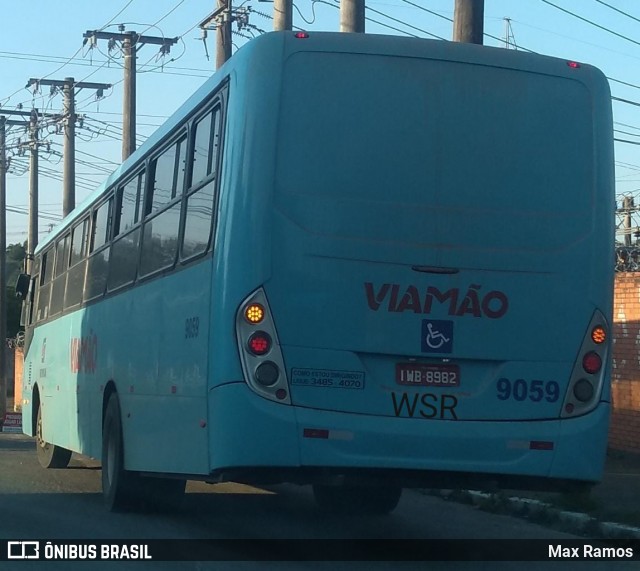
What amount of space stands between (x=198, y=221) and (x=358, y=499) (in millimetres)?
3857

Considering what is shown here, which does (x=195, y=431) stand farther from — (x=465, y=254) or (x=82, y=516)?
(x=82, y=516)

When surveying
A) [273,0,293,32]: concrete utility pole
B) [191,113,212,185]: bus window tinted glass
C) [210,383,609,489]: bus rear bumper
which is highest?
[273,0,293,32]: concrete utility pole

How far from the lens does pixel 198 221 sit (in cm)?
894

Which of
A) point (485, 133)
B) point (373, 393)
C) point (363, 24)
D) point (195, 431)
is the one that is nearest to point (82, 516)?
point (195, 431)

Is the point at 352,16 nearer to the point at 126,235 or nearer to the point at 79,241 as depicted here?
the point at 79,241

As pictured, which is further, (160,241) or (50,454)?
(50,454)

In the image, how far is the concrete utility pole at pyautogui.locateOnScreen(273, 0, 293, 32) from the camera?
1916cm

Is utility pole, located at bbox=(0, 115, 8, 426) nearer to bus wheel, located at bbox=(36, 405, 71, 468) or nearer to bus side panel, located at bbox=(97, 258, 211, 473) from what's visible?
bus wheel, located at bbox=(36, 405, 71, 468)

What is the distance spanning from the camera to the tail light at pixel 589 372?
8219 mm

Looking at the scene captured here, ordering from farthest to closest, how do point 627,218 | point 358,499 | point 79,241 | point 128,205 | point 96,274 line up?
point 627,218, point 79,241, point 96,274, point 128,205, point 358,499

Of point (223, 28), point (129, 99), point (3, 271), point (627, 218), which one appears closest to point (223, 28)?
point (223, 28)

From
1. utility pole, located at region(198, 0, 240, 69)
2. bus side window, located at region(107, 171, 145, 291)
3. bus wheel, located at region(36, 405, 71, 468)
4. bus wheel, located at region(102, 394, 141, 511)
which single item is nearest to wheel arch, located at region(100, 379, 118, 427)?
bus wheel, located at region(102, 394, 141, 511)

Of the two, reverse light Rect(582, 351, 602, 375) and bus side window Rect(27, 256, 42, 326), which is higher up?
bus side window Rect(27, 256, 42, 326)

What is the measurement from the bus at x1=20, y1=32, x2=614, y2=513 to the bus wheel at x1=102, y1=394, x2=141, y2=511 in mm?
2604
